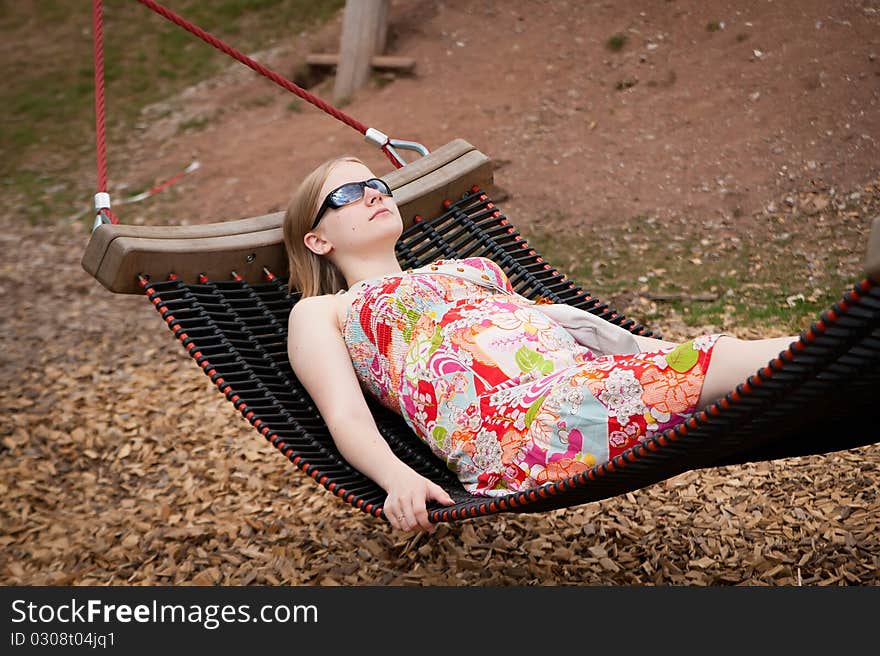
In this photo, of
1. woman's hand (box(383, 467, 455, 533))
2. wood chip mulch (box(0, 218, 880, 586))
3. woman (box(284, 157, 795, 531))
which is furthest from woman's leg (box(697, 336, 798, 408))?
wood chip mulch (box(0, 218, 880, 586))

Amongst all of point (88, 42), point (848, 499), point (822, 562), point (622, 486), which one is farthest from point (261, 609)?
point (88, 42)

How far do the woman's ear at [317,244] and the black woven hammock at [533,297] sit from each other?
0.19m

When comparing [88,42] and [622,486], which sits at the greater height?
[622,486]

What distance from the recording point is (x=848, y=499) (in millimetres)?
2898

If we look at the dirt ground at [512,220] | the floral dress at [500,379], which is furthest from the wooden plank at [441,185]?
the dirt ground at [512,220]

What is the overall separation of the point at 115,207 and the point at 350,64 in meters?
1.79

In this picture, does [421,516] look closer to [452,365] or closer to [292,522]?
[452,365]

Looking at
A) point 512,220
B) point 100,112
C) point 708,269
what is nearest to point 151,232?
point 100,112

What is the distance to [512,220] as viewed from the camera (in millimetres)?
5355

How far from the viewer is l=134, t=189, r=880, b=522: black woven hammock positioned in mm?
1614

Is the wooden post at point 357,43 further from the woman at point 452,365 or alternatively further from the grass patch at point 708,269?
the woman at point 452,365

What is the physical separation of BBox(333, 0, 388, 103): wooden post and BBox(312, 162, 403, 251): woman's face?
416cm

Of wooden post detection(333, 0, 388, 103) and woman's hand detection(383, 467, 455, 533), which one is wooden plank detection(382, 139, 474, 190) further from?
wooden post detection(333, 0, 388, 103)

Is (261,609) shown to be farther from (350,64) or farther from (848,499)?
(350,64)
